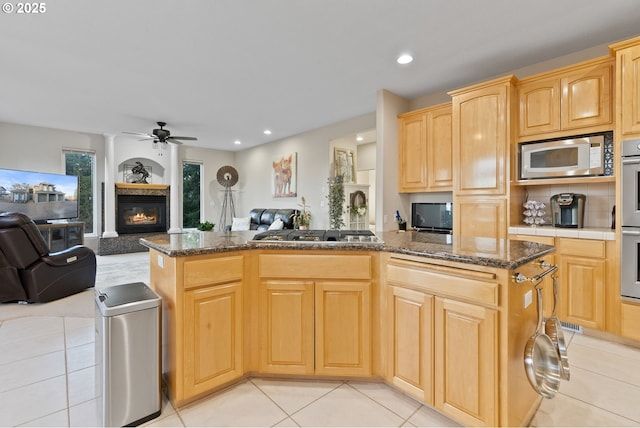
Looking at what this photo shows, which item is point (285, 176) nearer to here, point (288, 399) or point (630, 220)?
point (288, 399)

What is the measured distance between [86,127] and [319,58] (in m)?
5.43

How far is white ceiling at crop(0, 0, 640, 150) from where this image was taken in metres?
2.33

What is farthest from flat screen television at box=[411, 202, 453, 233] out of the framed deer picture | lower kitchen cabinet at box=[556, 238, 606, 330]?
the framed deer picture

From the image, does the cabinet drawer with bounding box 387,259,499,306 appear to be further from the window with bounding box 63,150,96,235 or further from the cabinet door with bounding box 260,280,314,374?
the window with bounding box 63,150,96,235

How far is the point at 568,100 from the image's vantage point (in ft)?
9.18

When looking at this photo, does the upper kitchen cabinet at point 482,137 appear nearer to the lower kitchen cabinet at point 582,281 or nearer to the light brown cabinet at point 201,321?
the lower kitchen cabinet at point 582,281

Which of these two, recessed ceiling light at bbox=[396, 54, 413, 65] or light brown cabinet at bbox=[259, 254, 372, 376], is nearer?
light brown cabinet at bbox=[259, 254, 372, 376]

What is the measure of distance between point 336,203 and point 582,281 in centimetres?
348

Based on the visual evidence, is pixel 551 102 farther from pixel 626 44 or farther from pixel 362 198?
pixel 362 198

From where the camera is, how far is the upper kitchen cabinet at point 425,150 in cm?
370

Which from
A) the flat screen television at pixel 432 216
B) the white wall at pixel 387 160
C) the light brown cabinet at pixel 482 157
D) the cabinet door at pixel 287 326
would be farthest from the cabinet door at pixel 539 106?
the cabinet door at pixel 287 326

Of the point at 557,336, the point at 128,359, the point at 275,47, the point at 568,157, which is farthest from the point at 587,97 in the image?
the point at 128,359

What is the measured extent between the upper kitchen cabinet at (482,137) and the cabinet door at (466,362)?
6.86 ft

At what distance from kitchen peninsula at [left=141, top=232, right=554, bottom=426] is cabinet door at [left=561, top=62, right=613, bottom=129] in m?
1.73
